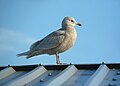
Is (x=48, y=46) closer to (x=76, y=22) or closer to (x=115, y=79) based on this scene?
(x=76, y=22)

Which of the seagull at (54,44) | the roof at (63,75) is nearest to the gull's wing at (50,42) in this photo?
the seagull at (54,44)

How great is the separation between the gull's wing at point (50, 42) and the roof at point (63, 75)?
129 inches

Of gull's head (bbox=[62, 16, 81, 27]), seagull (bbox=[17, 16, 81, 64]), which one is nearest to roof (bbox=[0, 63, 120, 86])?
seagull (bbox=[17, 16, 81, 64])

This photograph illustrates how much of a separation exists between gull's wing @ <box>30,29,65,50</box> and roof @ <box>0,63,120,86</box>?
327 cm

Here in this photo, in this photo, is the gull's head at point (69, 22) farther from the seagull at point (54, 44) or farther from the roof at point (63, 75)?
the roof at point (63, 75)

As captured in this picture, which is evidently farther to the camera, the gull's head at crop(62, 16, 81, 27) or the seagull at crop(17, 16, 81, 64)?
the gull's head at crop(62, 16, 81, 27)

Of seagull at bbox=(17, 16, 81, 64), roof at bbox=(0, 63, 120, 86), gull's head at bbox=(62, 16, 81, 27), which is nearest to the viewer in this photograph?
roof at bbox=(0, 63, 120, 86)

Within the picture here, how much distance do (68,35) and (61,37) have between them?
279 mm

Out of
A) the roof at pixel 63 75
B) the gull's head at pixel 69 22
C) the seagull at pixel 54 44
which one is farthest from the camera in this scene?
the gull's head at pixel 69 22

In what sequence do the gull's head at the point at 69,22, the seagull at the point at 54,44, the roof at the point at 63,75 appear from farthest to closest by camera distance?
the gull's head at the point at 69,22 < the seagull at the point at 54,44 < the roof at the point at 63,75

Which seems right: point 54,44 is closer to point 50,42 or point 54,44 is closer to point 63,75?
point 50,42

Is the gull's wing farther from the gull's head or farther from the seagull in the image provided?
the gull's head

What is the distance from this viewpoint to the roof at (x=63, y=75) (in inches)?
225

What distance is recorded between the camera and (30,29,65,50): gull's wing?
34.8 ft
